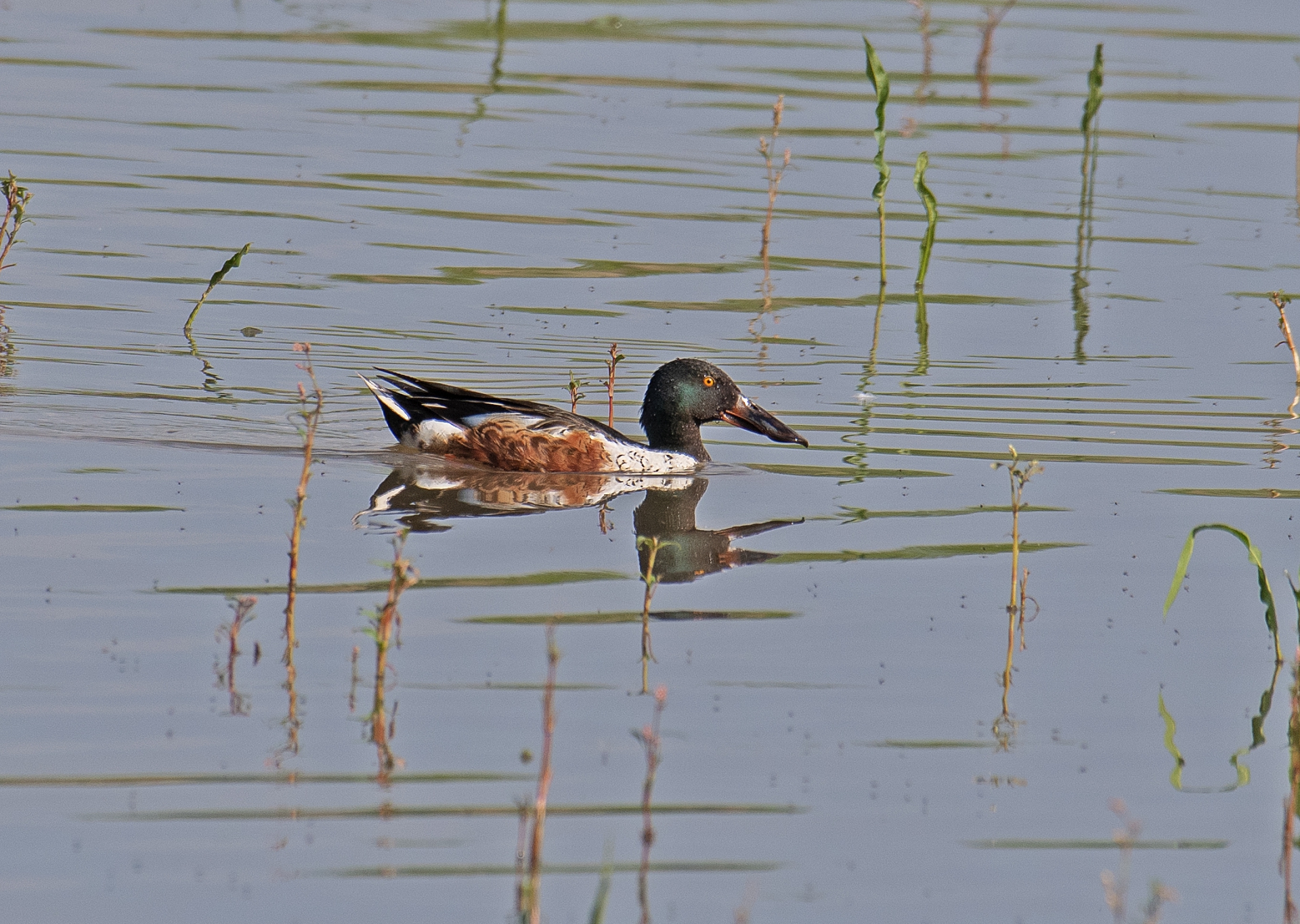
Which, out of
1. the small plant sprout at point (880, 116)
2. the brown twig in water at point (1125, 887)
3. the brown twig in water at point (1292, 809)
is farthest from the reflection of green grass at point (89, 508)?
the small plant sprout at point (880, 116)

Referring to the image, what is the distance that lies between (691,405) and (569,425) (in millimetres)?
858

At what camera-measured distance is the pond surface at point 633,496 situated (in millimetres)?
4914

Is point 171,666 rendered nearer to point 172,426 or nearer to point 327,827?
point 327,827

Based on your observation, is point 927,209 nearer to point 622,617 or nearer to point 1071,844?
point 622,617

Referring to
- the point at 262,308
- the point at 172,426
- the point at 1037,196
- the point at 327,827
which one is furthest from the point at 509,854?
the point at 1037,196

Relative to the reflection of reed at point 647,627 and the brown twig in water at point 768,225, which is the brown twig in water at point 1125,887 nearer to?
the reflection of reed at point 647,627

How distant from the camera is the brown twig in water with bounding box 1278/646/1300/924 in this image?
183 inches

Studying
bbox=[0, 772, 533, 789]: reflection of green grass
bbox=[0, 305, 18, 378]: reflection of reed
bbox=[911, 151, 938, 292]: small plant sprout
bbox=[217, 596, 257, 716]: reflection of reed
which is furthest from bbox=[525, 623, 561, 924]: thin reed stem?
bbox=[911, 151, 938, 292]: small plant sprout

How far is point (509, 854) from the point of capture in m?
4.77

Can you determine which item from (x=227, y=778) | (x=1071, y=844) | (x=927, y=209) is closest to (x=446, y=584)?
(x=227, y=778)

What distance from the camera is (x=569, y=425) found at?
9445mm

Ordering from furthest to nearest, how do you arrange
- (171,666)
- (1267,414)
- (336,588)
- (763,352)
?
(763,352), (1267,414), (336,588), (171,666)

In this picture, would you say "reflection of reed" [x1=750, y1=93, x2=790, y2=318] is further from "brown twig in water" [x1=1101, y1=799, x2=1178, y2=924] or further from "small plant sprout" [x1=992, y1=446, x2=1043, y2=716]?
"brown twig in water" [x1=1101, y1=799, x2=1178, y2=924]

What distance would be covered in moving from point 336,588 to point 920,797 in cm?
251
